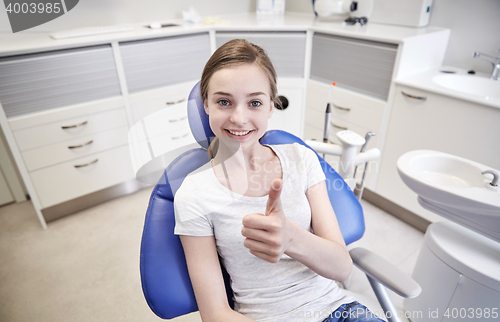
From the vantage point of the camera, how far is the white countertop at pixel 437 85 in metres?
1.49

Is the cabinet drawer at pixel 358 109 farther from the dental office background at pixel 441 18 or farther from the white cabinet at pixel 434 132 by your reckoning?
the dental office background at pixel 441 18

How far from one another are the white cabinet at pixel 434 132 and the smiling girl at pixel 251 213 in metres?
1.08

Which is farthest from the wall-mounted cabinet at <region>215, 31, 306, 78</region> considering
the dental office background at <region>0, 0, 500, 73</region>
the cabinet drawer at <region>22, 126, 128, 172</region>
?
the cabinet drawer at <region>22, 126, 128, 172</region>

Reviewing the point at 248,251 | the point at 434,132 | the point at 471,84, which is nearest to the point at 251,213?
the point at 248,251

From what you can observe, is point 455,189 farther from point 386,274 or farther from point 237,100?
point 237,100

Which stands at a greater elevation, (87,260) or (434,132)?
(434,132)

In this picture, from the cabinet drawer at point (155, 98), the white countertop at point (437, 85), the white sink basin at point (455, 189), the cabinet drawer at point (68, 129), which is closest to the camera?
the white sink basin at point (455, 189)

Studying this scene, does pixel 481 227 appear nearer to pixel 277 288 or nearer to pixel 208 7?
pixel 277 288

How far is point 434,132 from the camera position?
5.59ft

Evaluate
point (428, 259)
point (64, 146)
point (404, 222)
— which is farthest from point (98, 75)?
point (404, 222)

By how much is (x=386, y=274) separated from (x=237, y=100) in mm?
631

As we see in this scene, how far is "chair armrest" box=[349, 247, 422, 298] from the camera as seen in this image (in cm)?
83

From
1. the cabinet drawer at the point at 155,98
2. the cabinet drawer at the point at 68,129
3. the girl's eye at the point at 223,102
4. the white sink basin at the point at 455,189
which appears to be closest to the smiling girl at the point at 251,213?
the girl's eye at the point at 223,102

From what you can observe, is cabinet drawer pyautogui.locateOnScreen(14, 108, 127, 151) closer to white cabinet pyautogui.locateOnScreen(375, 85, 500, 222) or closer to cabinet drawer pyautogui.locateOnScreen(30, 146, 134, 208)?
cabinet drawer pyautogui.locateOnScreen(30, 146, 134, 208)
